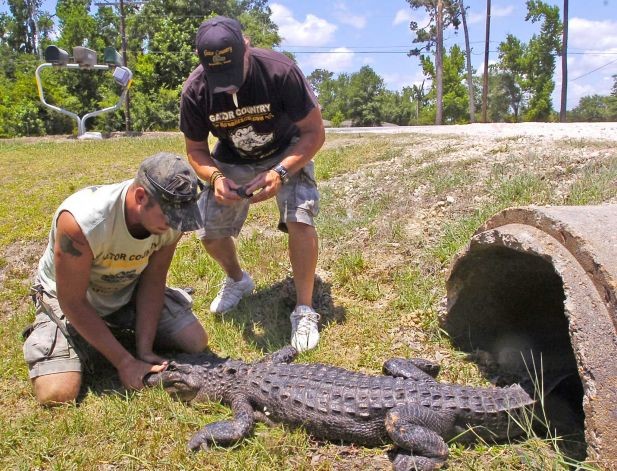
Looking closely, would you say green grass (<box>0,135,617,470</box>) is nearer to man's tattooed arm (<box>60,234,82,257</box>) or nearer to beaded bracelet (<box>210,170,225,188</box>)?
man's tattooed arm (<box>60,234,82,257</box>)

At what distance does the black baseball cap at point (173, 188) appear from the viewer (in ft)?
8.96

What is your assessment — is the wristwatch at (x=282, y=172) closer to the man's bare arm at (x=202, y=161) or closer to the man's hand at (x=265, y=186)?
the man's hand at (x=265, y=186)

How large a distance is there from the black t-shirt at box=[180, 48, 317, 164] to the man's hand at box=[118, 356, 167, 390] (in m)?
1.49

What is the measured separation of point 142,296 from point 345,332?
53.3 inches

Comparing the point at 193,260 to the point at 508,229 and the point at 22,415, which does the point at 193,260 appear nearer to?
the point at 22,415

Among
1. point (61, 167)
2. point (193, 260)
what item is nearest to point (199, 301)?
point (193, 260)

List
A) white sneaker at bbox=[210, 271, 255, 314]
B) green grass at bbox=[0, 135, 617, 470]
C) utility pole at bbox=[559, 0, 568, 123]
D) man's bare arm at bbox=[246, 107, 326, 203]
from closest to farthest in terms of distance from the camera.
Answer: green grass at bbox=[0, 135, 617, 470]
man's bare arm at bbox=[246, 107, 326, 203]
white sneaker at bbox=[210, 271, 255, 314]
utility pole at bbox=[559, 0, 568, 123]

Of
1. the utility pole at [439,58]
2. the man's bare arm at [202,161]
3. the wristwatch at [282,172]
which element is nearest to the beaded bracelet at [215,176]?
the man's bare arm at [202,161]

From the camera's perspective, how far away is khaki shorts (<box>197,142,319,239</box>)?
3.72 m

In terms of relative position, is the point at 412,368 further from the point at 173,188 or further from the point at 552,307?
the point at 173,188

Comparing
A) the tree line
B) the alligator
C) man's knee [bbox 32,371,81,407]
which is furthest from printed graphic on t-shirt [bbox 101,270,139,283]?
the tree line

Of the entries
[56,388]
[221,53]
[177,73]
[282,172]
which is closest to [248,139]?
[282,172]

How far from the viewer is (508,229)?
2820 millimetres

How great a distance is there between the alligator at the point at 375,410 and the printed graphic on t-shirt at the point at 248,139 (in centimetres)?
149
